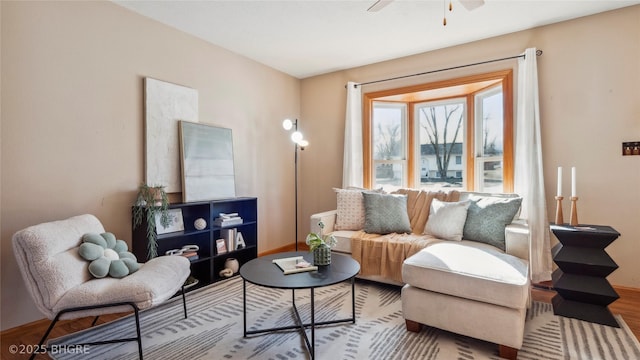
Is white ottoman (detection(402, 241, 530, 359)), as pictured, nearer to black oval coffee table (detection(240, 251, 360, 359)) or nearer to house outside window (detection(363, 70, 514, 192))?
black oval coffee table (detection(240, 251, 360, 359))

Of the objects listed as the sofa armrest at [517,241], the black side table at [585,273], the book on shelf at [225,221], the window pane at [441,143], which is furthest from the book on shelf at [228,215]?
the black side table at [585,273]

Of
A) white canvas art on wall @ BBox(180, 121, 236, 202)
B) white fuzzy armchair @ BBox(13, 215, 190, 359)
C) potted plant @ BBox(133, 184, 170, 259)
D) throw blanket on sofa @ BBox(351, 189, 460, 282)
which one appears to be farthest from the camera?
white canvas art on wall @ BBox(180, 121, 236, 202)

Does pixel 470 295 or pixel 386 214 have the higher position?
pixel 386 214

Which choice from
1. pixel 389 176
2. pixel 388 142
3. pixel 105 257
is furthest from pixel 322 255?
pixel 388 142

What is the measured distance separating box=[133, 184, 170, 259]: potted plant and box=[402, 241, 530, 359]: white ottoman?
202cm

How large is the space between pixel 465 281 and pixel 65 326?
9.16ft

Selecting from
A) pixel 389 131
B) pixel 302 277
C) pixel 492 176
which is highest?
pixel 389 131

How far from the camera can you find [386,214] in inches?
129

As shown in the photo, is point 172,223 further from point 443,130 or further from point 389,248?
point 443,130

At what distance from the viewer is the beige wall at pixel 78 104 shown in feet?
7.13

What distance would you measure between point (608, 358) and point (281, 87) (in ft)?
13.6

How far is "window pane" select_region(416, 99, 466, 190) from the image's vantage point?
384 cm

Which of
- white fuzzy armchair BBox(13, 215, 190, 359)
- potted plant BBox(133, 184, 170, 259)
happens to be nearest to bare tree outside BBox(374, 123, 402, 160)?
potted plant BBox(133, 184, 170, 259)

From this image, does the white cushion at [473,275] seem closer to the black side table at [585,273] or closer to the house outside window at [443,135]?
the black side table at [585,273]
